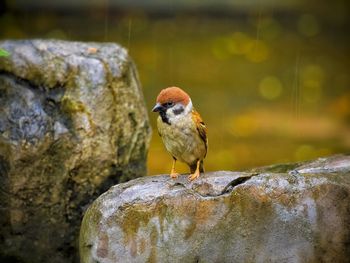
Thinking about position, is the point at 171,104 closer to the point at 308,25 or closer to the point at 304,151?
the point at 304,151

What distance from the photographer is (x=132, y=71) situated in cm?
573

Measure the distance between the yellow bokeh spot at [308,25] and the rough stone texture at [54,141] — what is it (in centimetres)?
311

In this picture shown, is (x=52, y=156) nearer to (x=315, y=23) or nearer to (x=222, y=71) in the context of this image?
(x=222, y=71)

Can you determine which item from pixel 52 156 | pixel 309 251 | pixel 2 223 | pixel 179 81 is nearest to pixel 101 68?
pixel 52 156

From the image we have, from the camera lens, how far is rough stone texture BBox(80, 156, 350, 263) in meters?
4.29

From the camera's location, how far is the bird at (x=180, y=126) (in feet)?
15.6

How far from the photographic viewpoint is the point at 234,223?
14.1 ft

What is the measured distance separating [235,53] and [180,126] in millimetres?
3531

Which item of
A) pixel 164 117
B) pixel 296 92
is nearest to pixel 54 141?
pixel 164 117

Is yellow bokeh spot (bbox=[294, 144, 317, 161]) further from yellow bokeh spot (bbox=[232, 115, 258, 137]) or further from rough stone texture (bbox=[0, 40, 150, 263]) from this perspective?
rough stone texture (bbox=[0, 40, 150, 263])

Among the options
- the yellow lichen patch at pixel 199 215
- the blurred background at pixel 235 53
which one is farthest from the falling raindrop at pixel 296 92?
the yellow lichen patch at pixel 199 215

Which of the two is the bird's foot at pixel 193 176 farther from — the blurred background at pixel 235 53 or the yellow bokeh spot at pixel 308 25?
the yellow bokeh spot at pixel 308 25

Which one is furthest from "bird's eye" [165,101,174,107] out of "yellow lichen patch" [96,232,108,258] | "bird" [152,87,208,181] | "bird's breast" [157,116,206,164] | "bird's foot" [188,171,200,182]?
"yellow lichen patch" [96,232,108,258]

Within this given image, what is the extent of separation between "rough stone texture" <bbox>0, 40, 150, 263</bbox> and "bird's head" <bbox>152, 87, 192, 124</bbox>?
2.35ft
